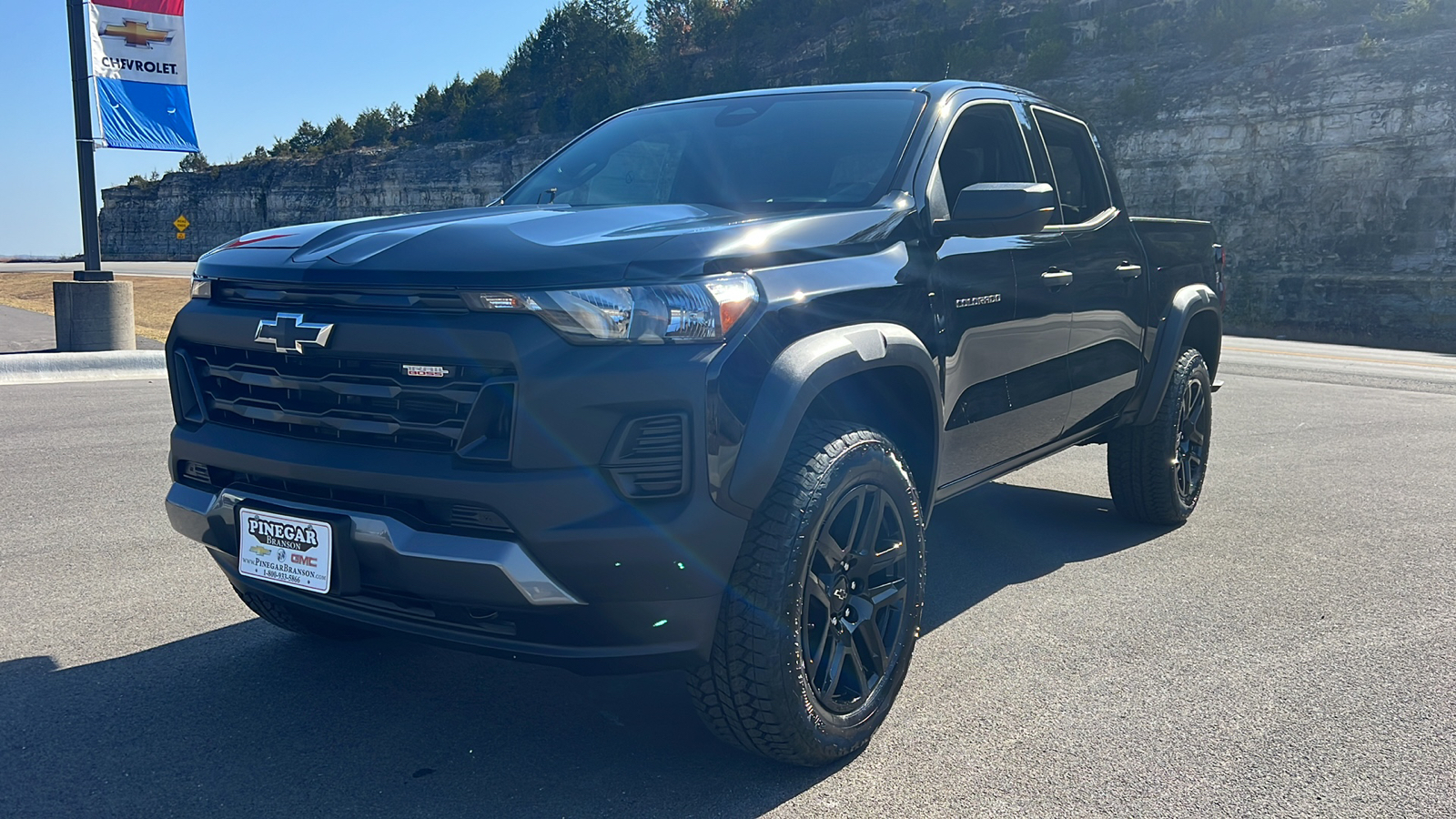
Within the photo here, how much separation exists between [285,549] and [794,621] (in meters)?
1.26

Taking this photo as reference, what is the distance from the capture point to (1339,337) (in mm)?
28141

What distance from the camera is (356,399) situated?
8.84ft

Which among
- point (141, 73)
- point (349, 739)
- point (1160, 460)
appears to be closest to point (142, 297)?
point (141, 73)

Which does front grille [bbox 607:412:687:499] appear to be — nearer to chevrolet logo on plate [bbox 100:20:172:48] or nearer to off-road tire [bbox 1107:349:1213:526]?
off-road tire [bbox 1107:349:1213:526]

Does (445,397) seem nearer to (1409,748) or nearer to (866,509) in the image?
(866,509)

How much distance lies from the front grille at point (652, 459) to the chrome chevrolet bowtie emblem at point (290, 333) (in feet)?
2.64

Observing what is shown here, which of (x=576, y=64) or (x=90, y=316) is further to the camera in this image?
(x=576, y=64)

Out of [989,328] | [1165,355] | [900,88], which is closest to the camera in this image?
[989,328]

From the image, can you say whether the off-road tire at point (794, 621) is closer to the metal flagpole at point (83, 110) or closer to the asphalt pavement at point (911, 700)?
the asphalt pavement at point (911, 700)

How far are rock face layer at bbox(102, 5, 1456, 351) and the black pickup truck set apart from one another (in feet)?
88.9

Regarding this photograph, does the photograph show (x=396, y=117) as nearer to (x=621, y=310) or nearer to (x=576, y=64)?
(x=576, y=64)

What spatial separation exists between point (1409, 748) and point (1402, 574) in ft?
6.65

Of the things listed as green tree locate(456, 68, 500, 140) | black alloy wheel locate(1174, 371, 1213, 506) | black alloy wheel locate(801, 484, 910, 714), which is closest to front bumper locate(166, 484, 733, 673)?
black alloy wheel locate(801, 484, 910, 714)

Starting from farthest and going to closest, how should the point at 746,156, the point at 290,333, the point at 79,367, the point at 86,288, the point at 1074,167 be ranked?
the point at 86,288 < the point at 79,367 < the point at 1074,167 < the point at 746,156 < the point at 290,333
